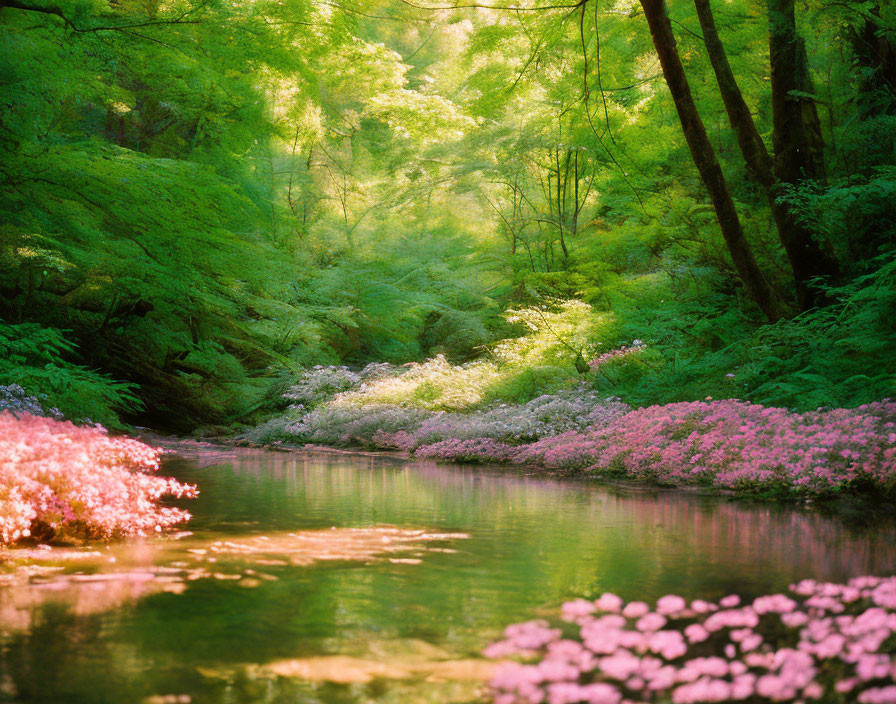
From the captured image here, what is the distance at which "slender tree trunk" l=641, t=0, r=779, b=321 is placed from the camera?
7766 millimetres

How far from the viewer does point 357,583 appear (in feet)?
12.8

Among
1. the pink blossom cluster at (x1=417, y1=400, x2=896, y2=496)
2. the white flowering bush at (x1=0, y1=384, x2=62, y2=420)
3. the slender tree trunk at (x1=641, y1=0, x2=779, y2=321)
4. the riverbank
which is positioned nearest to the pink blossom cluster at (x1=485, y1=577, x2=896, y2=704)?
the pink blossom cluster at (x1=417, y1=400, x2=896, y2=496)

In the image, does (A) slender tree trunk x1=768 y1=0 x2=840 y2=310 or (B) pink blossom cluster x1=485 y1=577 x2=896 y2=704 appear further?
(A) slender tree trunk x1=768 y1=0 x2=840 y2=310

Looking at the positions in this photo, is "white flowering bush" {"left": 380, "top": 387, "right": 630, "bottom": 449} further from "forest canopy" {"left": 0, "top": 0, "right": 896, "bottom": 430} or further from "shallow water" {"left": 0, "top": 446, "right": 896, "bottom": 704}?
"shallow water" {"left": 0, "top": 446, "right": 896, "bottom": 704}

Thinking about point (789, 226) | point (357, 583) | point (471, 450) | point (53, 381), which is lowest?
point (357, 583)

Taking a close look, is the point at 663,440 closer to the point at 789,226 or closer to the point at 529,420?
the point at 529,420

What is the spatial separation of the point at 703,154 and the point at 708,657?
6.83 m

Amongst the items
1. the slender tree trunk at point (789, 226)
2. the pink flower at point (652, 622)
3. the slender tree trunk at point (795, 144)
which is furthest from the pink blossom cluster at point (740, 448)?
the pink flower at point (652, 622)

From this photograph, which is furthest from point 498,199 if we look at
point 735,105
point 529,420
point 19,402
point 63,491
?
point 63,491

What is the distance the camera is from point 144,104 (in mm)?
16359

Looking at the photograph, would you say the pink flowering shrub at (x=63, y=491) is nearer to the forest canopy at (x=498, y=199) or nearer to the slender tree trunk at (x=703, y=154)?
the forest canopy at (x=498, y=199)

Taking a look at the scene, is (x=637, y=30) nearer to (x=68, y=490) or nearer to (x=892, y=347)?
(x=892, y=347)

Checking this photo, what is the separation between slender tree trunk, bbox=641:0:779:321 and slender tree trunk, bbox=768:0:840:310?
47 centimetres

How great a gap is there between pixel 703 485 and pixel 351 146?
19.0 metres
